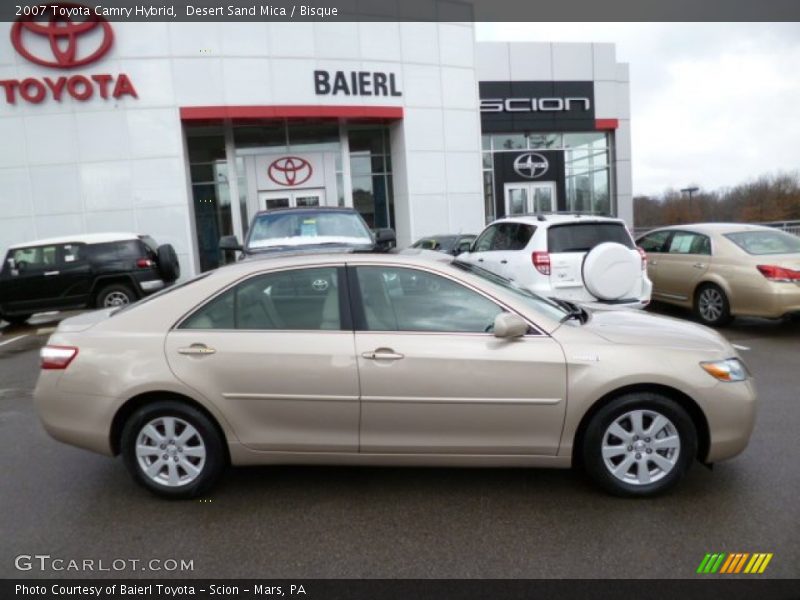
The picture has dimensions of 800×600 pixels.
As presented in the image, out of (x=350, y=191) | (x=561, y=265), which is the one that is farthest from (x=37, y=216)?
(x=561, y=265)

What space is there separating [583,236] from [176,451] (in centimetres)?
587

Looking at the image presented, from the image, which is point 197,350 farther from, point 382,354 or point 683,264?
point 683,264

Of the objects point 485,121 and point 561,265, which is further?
point 485,121

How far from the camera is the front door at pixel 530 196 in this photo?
25438 mm

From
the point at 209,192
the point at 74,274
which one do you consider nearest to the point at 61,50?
the point at 209,192

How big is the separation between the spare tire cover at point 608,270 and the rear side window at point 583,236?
73 cm

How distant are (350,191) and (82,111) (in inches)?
304

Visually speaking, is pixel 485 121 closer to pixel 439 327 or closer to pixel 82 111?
pixel 82 111

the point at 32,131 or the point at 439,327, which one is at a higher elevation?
the point at 32,131

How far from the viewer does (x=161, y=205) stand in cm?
1648

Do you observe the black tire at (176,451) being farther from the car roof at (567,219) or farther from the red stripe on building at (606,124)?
the red stripe on building at (606,124)

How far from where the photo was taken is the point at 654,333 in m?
3.68

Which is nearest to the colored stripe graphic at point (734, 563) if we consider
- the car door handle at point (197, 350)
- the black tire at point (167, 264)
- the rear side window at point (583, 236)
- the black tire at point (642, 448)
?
the black tire at point (642, 448)

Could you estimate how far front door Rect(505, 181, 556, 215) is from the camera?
2544 cm
